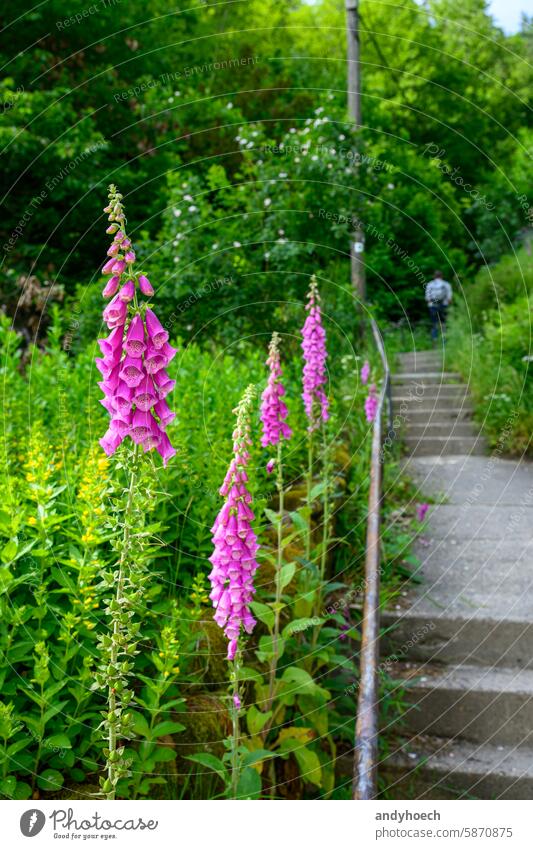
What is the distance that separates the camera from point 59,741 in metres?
2.12

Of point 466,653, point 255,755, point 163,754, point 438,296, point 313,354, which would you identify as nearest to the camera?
point 163,754

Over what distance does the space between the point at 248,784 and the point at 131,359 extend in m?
1.49

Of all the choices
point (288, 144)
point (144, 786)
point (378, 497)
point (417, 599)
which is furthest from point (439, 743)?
point (288, 144)

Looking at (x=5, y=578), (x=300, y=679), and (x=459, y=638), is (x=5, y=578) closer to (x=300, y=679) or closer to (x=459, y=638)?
(x=300, y=679)

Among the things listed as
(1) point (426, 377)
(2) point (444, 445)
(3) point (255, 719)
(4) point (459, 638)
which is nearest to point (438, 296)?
(1) point (426, 377)

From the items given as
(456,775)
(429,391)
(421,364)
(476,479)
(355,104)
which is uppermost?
(355,104)

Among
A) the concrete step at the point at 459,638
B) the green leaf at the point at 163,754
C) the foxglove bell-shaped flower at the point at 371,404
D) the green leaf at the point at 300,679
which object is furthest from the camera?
the foxglove bell-shaped flower at the point at 371,404

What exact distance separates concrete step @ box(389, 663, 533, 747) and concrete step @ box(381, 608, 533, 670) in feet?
0.92

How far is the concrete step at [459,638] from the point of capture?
438 cm

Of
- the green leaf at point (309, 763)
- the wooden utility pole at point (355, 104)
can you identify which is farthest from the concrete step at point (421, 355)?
the green leaf at point (309, 763)

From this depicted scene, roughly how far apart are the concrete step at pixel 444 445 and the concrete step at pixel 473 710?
380 centimetres

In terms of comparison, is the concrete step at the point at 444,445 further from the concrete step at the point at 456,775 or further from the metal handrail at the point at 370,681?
the concrete step at the point at 456,775
